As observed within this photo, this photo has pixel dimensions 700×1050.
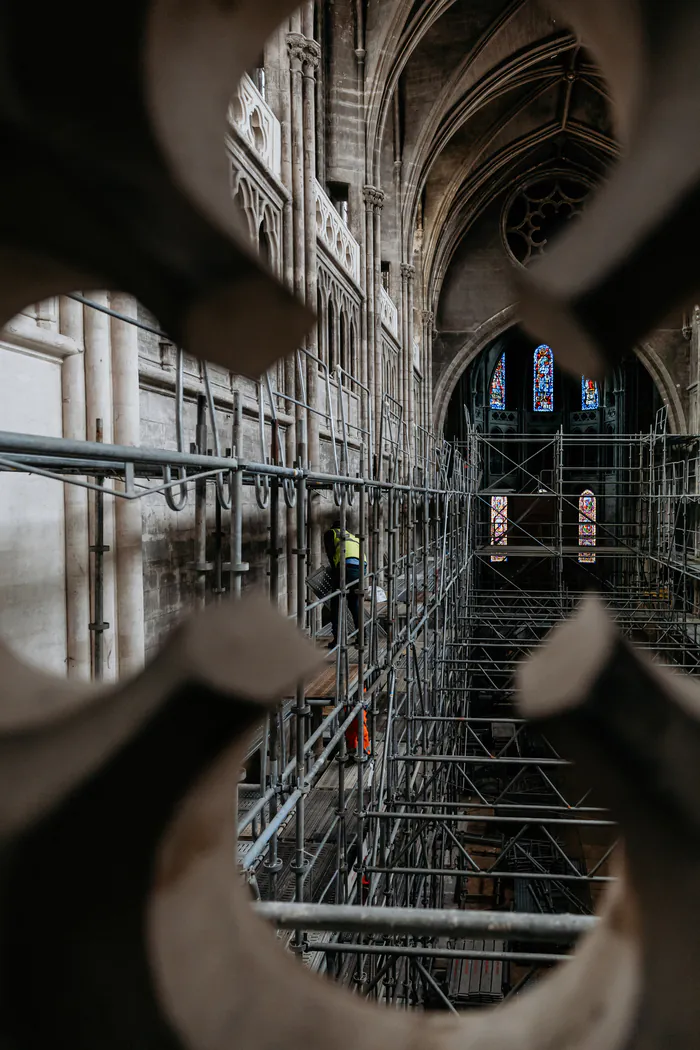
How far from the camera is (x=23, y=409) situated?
321 cm

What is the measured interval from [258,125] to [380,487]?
344 cm

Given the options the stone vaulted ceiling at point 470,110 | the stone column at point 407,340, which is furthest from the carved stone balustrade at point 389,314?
the stone vaulted ceiling at point 470,110

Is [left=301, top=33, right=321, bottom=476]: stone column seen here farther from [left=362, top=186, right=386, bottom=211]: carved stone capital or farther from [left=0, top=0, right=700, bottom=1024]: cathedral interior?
[left=362, top=186, right=386, bottom=211]: carved stone capital

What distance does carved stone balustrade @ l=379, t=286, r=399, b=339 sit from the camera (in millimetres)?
13695

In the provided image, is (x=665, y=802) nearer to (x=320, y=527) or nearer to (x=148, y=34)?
(x=148, y=34)

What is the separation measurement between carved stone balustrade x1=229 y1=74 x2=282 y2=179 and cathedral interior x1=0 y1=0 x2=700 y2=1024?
44 millimetres

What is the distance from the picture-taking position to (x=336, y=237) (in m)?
10.1

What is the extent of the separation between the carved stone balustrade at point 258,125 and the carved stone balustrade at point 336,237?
143 cm

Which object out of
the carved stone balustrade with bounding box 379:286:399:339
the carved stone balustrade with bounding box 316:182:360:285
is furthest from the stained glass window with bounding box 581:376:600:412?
the carved stone balustrade with bounding box 316:182:360:285

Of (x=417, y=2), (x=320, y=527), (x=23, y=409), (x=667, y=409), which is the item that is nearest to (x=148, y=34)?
(x=23, y=409)

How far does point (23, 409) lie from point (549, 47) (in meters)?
15.4

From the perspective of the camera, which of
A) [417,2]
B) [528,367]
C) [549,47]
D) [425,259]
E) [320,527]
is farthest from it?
[528,367]

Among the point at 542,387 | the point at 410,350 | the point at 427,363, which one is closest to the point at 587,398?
the point at 542,387

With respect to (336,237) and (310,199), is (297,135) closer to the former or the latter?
(310,199)
